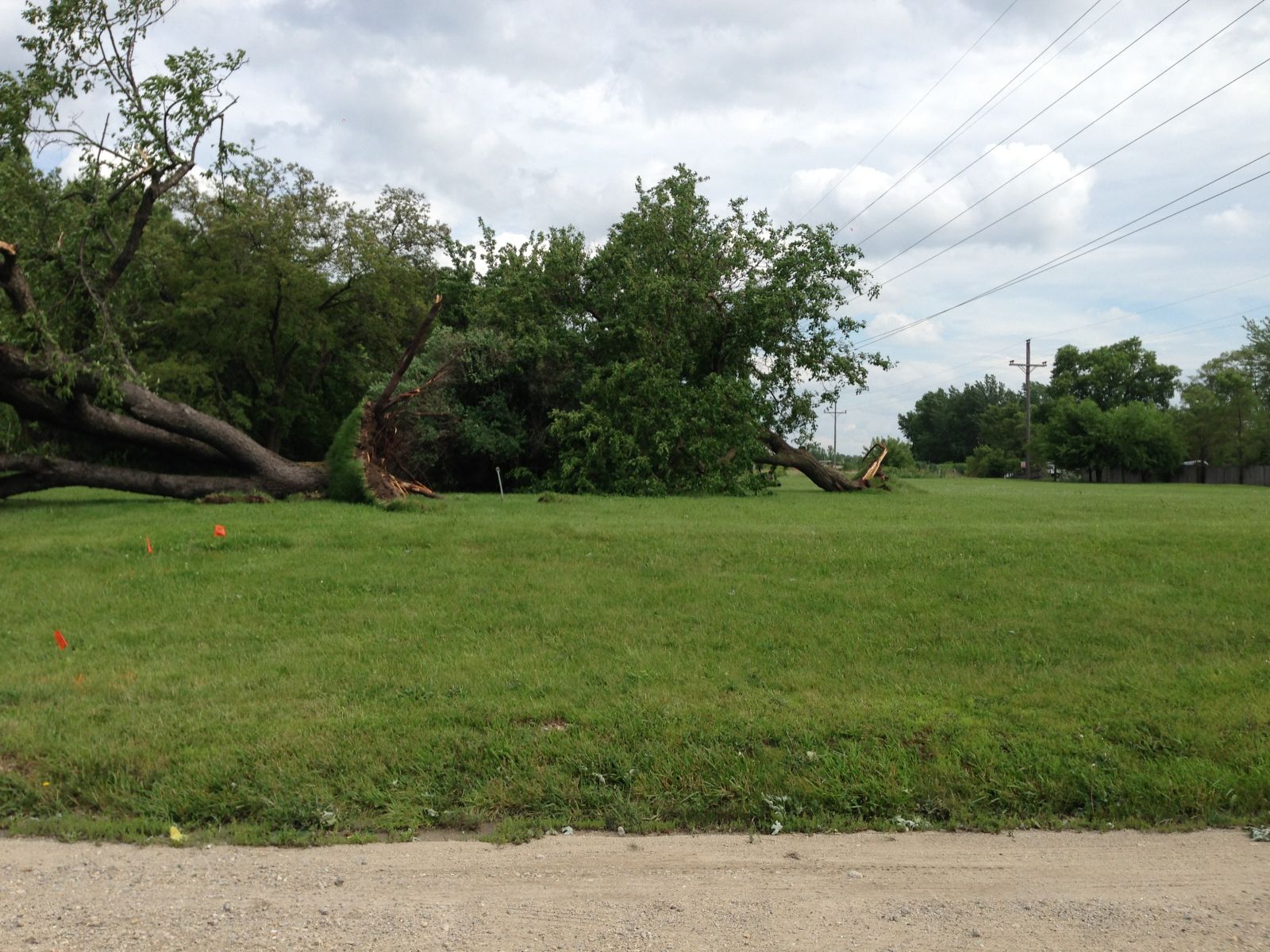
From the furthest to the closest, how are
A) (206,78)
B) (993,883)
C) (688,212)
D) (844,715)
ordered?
(688,212) → (206,78) → (844,715) → (993,883)

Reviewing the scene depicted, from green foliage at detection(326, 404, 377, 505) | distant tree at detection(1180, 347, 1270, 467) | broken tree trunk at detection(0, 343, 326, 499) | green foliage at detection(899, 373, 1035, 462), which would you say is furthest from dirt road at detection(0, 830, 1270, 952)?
green foliage at detection(899, 373, 1035, 462)

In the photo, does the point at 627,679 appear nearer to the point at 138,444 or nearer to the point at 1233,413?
the point at 138,444

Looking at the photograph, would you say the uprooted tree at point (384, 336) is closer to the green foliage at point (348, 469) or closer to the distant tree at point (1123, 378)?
the green foliage at point (348, 469)

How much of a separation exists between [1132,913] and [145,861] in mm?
4400

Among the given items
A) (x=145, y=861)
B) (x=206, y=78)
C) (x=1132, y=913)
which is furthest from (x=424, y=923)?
(x=206, y=78)

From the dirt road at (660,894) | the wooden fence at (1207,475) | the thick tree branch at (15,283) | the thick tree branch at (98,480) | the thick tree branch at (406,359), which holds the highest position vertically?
the thick tree branch at (15,283)

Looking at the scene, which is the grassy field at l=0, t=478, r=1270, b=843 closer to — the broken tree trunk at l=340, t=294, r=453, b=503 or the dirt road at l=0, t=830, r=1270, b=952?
the dirt road at l=0, t=830, r=1270, b=952

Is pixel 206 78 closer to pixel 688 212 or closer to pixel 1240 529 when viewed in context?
pixel 688 212

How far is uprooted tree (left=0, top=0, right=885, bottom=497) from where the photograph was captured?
16.2 meters

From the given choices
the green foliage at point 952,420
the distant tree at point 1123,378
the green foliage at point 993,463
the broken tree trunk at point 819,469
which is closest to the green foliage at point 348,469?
the broken tree trunk at point 819,469

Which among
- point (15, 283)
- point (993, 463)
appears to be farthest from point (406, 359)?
point (993, 463)

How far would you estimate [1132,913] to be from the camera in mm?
3951

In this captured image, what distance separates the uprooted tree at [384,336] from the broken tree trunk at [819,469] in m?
0.07

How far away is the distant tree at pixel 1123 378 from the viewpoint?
295 feet
